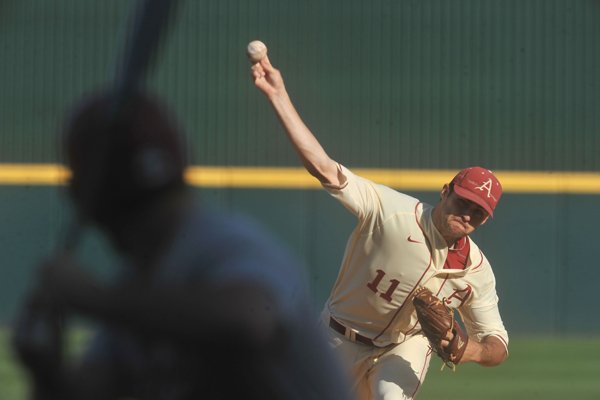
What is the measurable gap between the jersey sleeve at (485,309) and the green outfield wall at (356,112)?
4.54 meters

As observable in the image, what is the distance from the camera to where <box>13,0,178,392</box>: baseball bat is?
1932mm

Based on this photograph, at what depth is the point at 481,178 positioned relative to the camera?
20.0 feet

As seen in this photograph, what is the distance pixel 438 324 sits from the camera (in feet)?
19.7

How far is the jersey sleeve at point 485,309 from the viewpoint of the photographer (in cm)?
637

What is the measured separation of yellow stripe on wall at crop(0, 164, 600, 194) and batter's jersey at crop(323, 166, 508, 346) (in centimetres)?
462

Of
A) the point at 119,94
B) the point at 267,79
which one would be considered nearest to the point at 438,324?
the point at 267,79

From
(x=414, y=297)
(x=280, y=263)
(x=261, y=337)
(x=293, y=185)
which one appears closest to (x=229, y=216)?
(x=280, y=263)

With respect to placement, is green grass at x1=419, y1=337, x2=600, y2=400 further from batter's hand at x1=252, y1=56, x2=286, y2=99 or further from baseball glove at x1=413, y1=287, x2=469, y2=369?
batter's hand at x1=252, y1=56, x2=286, y2=99

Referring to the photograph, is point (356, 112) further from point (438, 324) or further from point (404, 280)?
point (438, 324)

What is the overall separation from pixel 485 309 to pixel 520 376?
3225mm

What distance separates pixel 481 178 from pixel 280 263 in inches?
164

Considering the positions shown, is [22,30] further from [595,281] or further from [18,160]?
[595,281]

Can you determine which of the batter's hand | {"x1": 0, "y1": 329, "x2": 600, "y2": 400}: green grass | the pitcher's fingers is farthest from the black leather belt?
{"x1": 0, "y1": 329, "x2": 600, "y2": 400}: green grass

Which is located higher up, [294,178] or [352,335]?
[352,335]
